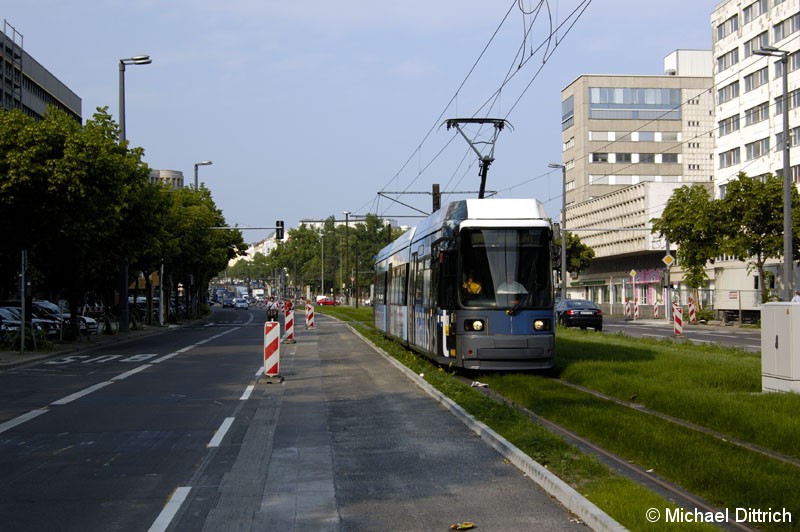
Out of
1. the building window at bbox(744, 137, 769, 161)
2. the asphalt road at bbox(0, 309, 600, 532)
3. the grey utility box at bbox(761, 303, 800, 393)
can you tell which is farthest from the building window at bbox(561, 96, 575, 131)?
the grey utility box at bbox(761, 303, 800, 393)

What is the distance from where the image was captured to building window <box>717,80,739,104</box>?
61625mm

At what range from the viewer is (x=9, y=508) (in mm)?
7250

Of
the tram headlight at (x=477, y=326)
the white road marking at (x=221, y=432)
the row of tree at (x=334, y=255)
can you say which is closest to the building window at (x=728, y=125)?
the tram headlight at (x=477, y=326)

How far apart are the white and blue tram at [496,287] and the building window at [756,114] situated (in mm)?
45918

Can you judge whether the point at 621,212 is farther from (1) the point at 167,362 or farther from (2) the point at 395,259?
(1) the point at 167,362

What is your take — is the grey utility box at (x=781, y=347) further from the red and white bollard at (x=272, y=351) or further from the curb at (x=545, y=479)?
the red and white bollard at (x=272, y=351)

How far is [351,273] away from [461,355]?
379 feet

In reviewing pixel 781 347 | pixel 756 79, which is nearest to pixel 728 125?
pixel 756 79

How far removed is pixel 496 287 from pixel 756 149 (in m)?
48.1

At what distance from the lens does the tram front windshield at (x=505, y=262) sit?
1722 cm

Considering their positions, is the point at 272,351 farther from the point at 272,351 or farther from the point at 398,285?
the point at 398,285

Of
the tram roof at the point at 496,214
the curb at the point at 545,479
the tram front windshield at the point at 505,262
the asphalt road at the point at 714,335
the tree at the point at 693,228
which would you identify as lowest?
the asphalt road at the point at 714,335

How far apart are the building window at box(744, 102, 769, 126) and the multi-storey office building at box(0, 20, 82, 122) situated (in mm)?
Answer: 49357

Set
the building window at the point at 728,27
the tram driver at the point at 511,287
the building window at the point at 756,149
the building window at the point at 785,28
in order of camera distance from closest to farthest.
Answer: the tram driver at the point at 511,287
the building window at the point at 785,28
the building window at the point at 756,149
the building window at the point at 728,27
